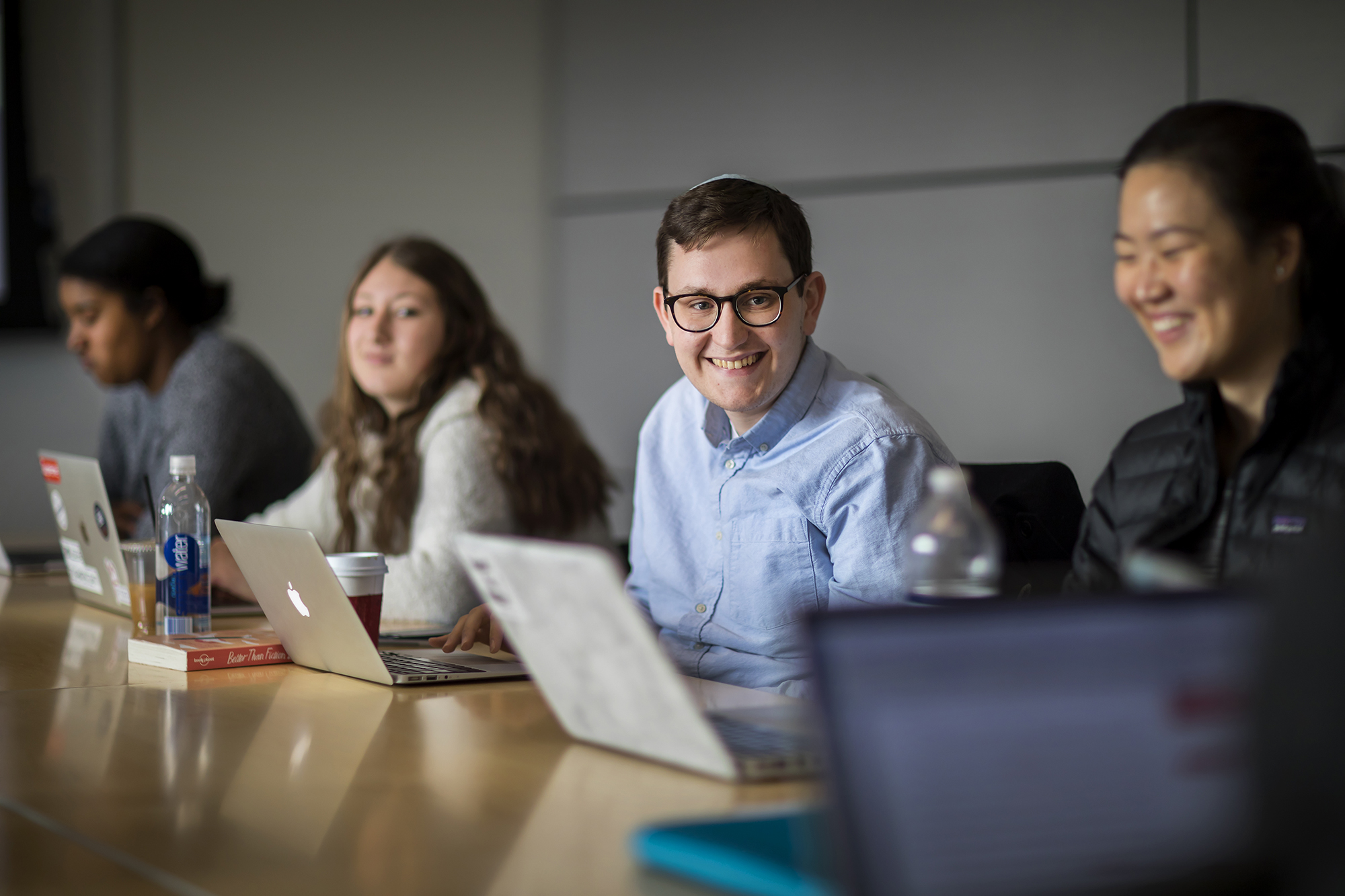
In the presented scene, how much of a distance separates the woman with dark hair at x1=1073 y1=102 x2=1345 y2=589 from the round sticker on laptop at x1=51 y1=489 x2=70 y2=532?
1.90 m

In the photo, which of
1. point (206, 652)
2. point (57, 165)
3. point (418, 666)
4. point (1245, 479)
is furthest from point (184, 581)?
point (57, 165)

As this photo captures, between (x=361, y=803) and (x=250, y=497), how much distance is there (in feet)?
6.49

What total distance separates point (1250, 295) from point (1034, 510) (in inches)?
24.7

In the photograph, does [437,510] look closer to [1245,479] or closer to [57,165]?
[1245,479]

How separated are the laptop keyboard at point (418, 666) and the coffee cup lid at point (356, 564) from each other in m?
0.10

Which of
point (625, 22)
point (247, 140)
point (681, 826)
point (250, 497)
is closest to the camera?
point (681, 826)

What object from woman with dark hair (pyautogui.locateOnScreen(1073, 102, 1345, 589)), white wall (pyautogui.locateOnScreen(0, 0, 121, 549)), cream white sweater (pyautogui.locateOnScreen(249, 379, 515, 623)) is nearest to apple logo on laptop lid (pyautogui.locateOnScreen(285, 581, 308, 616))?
cream white sweater (pyautogui.locateOnScreen(249, 379, 515, 623))

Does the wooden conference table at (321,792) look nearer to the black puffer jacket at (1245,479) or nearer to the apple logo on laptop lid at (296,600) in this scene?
the apple logo on laptop lid at (296,600)

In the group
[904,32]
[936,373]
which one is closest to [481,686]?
[936,373]

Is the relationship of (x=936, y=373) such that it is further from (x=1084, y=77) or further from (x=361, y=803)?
(x=361, y=803)

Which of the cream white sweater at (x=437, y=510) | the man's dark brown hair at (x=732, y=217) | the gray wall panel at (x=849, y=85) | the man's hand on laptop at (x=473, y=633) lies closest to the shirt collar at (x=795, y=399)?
the man's dark brown hair at (x=732, y=217)

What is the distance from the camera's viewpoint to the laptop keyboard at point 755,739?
1.08m

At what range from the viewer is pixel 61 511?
7.79 feet

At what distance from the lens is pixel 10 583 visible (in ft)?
8.50
